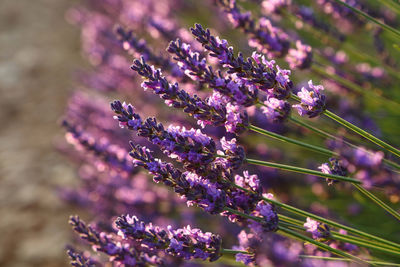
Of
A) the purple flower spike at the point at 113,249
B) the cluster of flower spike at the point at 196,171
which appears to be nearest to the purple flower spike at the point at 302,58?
the cluster of flower spike at the point at 196,171

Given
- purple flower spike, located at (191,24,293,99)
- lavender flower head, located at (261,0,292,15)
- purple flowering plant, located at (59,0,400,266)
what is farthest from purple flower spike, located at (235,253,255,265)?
lavender flower head, located at (261,0,292,15)

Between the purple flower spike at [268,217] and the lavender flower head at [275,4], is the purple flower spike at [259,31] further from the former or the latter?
the purple flower spike at [268,217]

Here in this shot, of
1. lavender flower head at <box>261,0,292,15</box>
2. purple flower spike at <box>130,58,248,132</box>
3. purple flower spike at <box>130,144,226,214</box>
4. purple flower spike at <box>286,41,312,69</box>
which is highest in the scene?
lavender flower head at <box>261,0,292,15</box>

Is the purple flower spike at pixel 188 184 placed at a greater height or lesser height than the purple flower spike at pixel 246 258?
greater

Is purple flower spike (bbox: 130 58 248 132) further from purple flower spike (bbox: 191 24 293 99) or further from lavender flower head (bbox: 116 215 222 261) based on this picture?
lavender flower head (bbox: 116 215 222 261)

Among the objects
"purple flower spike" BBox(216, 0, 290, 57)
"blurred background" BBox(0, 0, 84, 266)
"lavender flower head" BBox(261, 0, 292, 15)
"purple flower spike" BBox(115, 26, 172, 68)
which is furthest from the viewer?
"blurred background" BBox(0, 0, 84, 266)

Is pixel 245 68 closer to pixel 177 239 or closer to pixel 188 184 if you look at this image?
pixel 188 184

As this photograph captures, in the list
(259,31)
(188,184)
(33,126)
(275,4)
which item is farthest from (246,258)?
(33,126)
